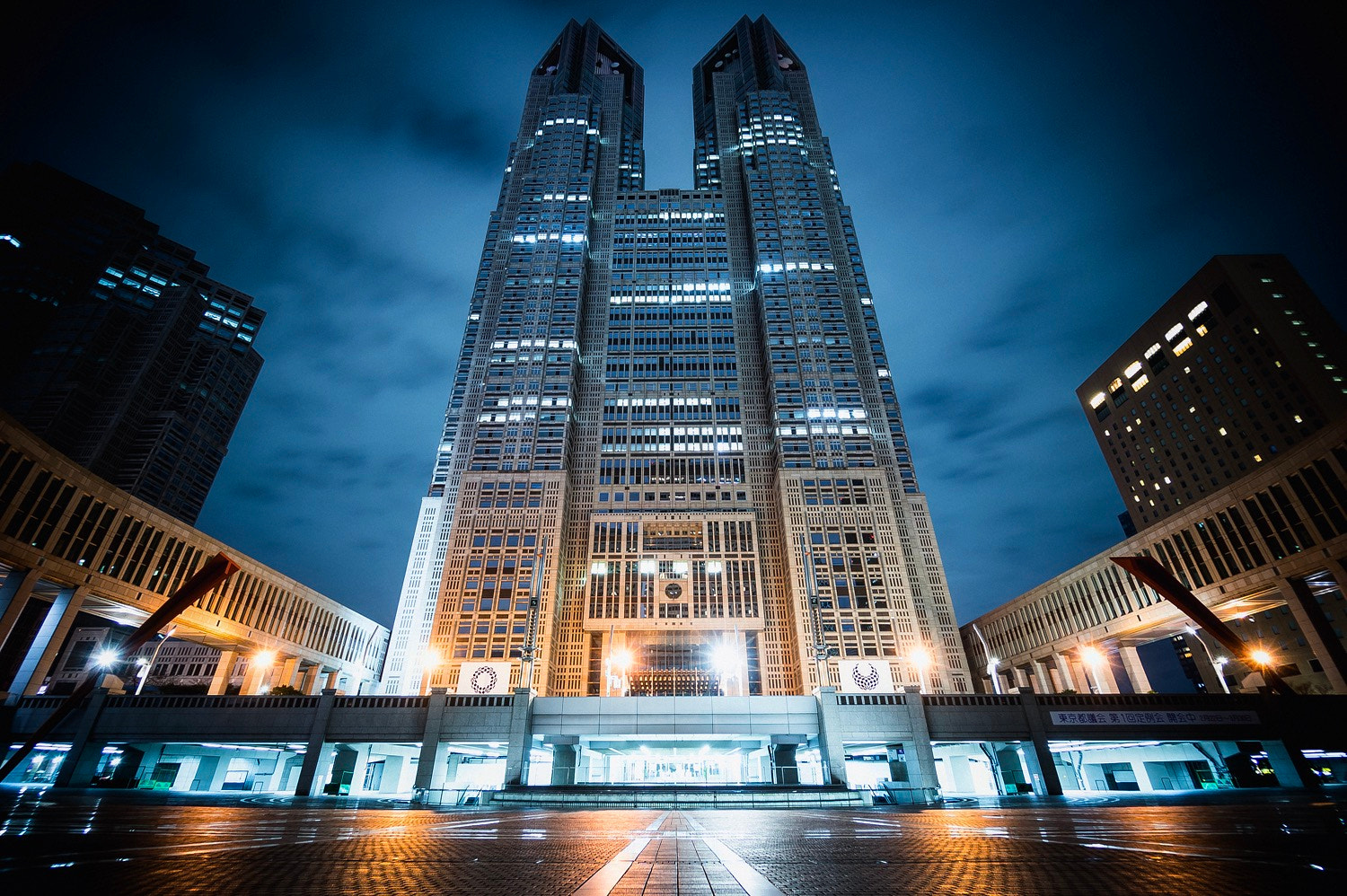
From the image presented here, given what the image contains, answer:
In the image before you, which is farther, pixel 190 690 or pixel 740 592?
pixel 740 592

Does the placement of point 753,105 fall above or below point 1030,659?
above

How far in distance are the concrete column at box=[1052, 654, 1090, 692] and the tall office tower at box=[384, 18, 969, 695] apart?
516 inches

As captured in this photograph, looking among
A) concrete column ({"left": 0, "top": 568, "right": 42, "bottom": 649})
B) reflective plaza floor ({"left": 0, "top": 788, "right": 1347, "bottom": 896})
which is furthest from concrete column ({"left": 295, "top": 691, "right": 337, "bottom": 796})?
reflective plaza floor ({"left": 0, "top": 788, "right": 1347, "bottom": 896})

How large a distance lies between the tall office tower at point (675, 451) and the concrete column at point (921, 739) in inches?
229

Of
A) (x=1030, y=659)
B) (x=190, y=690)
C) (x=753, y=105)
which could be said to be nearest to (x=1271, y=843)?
(x=190, y=690)

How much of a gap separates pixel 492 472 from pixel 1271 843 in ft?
257

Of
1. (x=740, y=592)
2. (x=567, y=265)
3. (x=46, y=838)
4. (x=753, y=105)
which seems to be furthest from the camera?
(x=753, y=105)

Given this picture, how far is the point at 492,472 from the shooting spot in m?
77.4

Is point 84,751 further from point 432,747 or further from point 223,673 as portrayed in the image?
point 223,673

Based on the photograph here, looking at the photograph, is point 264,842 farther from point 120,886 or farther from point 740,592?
point 740,592

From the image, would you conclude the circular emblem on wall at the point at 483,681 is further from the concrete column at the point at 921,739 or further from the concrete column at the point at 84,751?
the concrete column at the point at 921,739

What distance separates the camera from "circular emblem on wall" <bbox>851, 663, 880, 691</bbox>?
44438mm

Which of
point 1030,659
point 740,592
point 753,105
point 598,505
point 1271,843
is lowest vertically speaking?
point 1271,843

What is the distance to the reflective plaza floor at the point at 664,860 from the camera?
4.14 m
